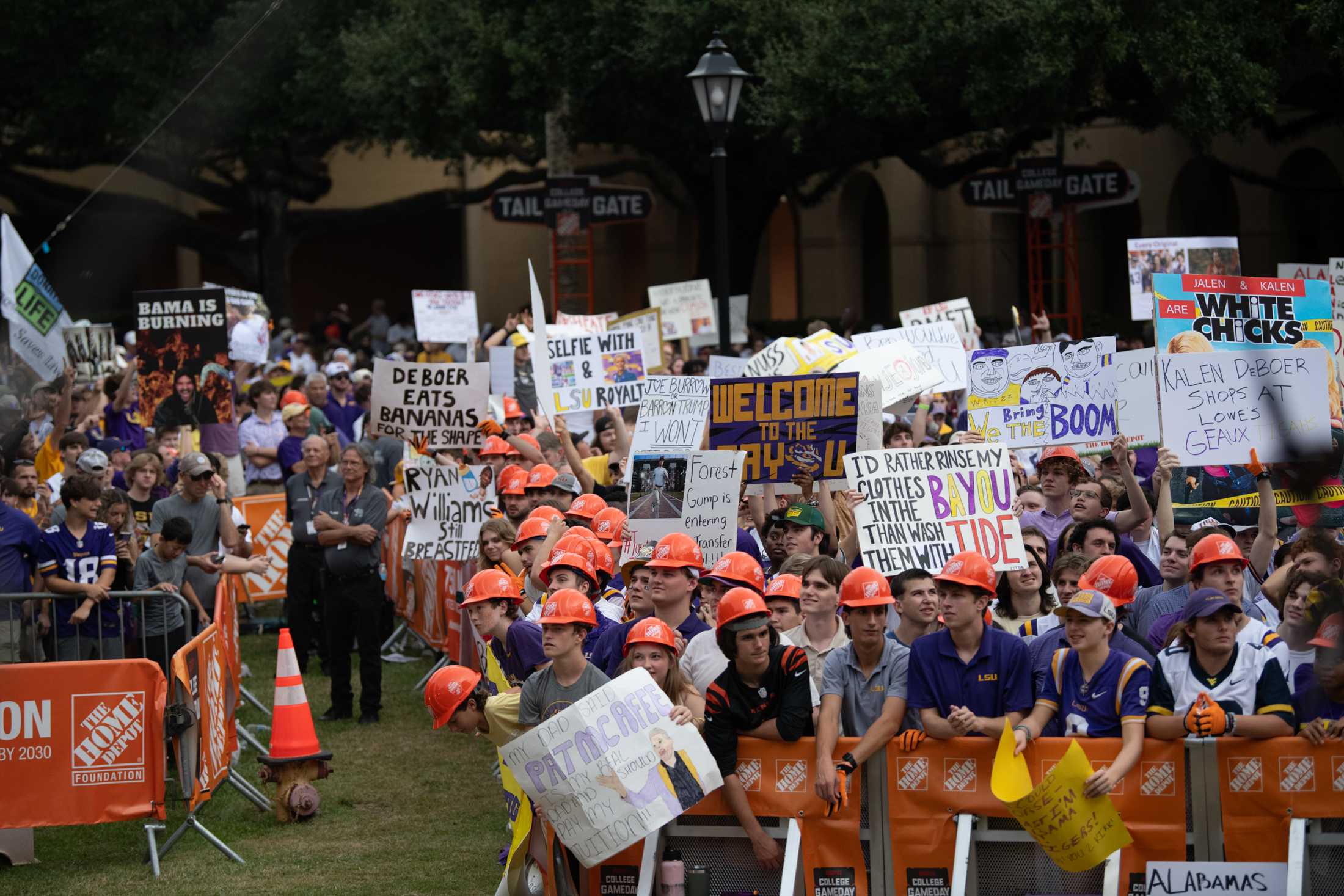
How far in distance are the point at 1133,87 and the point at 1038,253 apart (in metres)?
3.75

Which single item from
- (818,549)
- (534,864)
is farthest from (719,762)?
(818,549)

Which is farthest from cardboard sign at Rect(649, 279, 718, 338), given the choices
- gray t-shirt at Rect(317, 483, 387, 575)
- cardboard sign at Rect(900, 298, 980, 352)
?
gray t-shirt at Rect(317, 483, 387, 575)

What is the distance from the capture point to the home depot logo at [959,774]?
684cm

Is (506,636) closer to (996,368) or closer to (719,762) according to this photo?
(719,762)

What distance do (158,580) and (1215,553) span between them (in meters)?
6.38

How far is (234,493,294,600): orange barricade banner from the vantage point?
15.8 meters

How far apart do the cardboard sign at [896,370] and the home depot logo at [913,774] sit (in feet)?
19.0

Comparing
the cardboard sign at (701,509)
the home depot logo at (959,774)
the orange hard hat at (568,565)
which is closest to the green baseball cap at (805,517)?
the cardboard sign at (701,509)

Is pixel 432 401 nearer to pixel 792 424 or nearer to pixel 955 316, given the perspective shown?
pixel 792 424

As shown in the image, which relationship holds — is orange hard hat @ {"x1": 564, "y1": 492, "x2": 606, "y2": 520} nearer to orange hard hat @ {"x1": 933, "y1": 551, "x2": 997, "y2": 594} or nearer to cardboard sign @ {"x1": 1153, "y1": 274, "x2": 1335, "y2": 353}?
orange hard hat @ {"x1": 933, "y1": 551, "x2": 997, "y2": 594}

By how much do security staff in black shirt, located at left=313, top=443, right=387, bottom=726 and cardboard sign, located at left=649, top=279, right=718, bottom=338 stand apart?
7.96 metres

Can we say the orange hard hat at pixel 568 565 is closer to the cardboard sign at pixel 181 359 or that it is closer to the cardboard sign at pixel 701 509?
the cardboard sign at pixel 701 509

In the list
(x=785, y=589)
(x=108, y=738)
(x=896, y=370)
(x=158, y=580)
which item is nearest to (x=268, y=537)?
(x=158, y=580)

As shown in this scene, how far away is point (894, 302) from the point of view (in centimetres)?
3195
